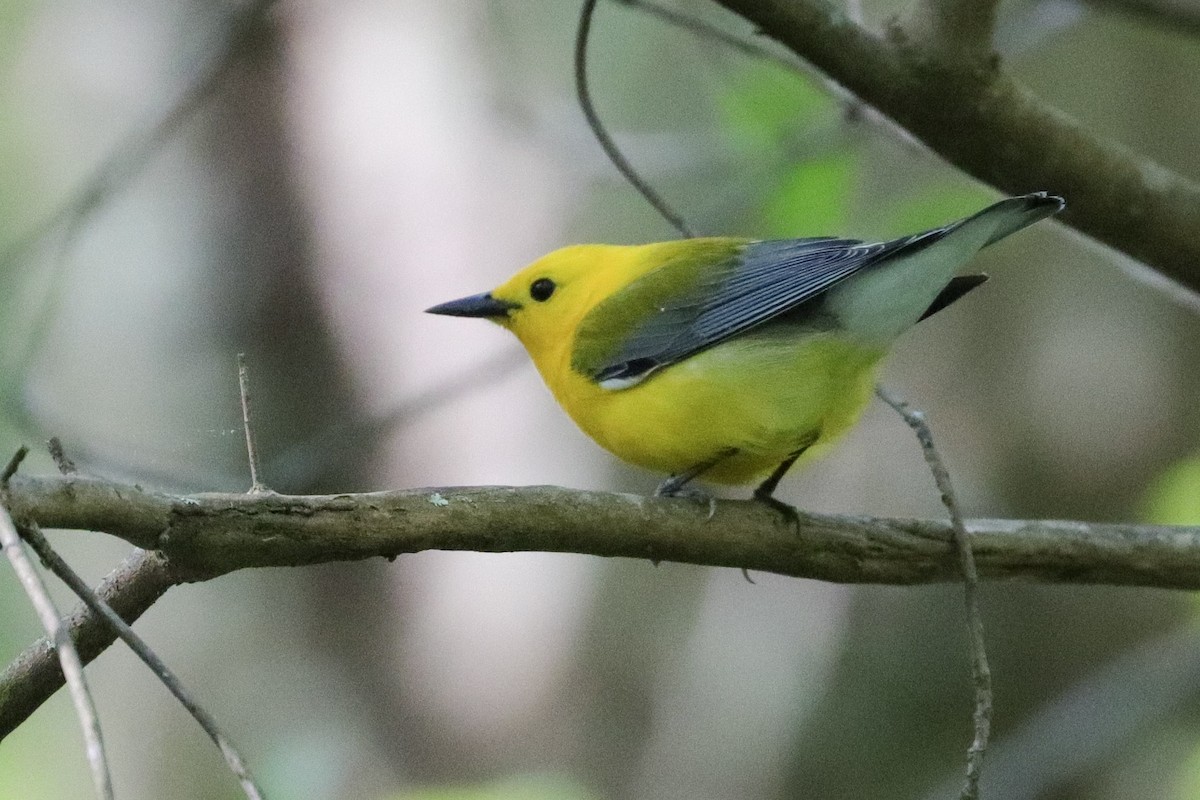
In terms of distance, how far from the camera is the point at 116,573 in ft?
A: 6.77

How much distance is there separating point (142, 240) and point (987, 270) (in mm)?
3360

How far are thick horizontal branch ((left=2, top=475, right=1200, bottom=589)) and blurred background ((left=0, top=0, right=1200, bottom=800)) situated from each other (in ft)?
4.87

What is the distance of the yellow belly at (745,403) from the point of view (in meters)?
2.94

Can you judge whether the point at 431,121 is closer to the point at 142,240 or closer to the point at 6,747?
the point at 142,240

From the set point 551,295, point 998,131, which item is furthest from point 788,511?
point 551,295

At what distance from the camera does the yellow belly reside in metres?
2.94

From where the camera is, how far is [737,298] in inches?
128

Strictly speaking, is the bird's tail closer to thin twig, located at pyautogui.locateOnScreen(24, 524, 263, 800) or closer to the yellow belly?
the yellow belly

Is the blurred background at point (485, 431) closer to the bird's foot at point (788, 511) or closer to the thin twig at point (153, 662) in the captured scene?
the bird's foot at point (788, 511)

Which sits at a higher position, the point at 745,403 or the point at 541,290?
the point at 541,290

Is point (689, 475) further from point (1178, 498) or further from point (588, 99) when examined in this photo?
point (1178, 498)

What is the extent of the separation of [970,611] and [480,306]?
6.11ft

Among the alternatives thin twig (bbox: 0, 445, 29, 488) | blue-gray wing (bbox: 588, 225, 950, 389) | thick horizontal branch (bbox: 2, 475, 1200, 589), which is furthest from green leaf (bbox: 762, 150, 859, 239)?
thin twig (bbox: 0, 445, 29, 488)

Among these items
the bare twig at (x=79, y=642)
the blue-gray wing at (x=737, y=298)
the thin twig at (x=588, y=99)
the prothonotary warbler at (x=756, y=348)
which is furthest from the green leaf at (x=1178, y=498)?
the bare twig at (x=79, y=642)
